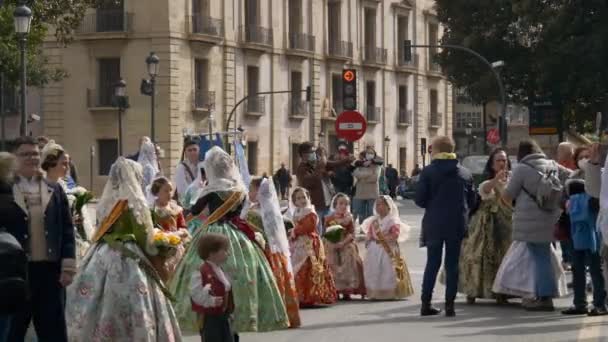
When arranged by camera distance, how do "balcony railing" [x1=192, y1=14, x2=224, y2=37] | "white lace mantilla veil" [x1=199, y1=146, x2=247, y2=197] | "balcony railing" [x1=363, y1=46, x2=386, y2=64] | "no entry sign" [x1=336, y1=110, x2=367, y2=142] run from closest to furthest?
"white lace mantilla veil" [x1=199, y1=146, x2=247, y2=197] < "no entry sign" [x1=336, y1=110, x2=367, y2=142] < "balcony railing" [x1=192, y1=14, x2=224, y2=37] < "balcony railing" [x1=363, y1=46, x2=386, y2=64]

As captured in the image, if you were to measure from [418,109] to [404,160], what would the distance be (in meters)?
2.92

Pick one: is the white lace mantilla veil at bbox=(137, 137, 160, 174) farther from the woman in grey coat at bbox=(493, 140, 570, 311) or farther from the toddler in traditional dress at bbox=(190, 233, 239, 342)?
the toddler in traditional dress at bbox=(190, 233, 239, 342)

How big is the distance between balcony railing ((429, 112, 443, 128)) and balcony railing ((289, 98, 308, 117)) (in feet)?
50.5

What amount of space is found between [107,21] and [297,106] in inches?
429

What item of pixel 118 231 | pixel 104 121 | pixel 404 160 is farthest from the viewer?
pixel 404 160

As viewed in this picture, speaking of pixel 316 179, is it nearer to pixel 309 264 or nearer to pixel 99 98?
pixel 309 264

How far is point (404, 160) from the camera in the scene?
2987 inches

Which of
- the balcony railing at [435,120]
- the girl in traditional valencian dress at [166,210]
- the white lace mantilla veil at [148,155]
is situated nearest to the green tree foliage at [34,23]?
the white lace mantilla veil at [148,155]

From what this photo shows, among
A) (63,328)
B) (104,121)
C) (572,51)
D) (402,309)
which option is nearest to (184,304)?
(63,328)

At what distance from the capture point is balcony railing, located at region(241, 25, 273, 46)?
59844mm

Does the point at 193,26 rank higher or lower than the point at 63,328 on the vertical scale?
higher

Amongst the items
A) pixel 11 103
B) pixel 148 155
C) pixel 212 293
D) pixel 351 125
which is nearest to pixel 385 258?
pixel 148 155

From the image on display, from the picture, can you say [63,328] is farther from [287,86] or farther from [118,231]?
[287,86]

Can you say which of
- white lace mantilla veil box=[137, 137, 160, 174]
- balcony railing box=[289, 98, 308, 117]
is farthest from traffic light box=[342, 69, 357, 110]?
balcony railing box=[289, 98, 308, 117]
